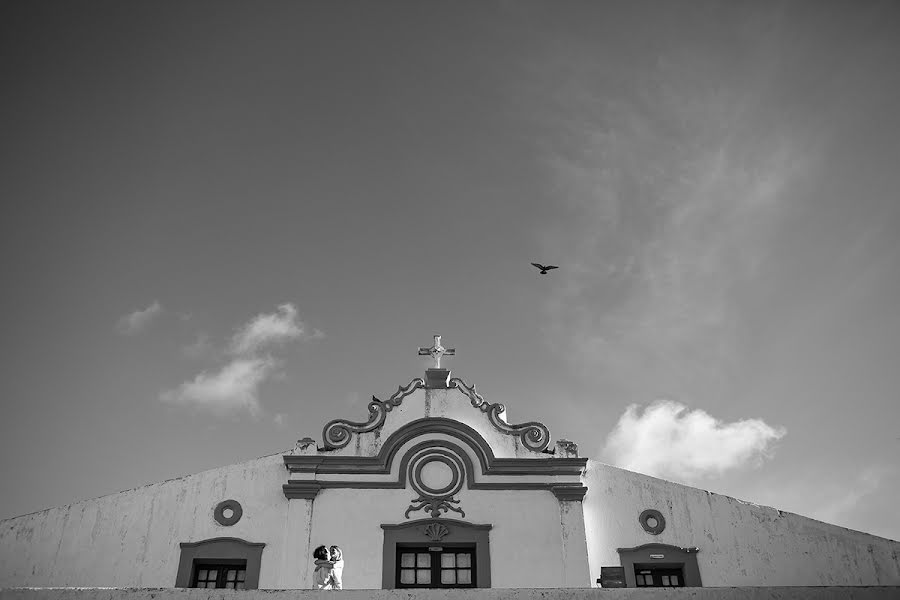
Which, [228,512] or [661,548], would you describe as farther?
[228,512]

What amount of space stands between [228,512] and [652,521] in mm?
7188

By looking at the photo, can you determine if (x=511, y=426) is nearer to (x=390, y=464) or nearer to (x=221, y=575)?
(x=390, y=464)

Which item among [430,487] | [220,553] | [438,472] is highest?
[438,472]

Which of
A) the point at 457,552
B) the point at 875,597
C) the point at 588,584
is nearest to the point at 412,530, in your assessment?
the point at 457,552

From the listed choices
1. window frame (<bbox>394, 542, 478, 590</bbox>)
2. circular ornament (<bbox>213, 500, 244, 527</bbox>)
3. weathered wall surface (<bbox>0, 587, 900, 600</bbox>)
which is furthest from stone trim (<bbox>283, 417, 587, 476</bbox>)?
weathered wall surface (<bbox>0, 587, 900, 600</bbox>)

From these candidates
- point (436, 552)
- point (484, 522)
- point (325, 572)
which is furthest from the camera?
point (484, 522)

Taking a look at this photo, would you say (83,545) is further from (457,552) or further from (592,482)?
(592,482)

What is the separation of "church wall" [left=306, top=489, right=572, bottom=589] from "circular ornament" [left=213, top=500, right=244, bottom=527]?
1.31 meters

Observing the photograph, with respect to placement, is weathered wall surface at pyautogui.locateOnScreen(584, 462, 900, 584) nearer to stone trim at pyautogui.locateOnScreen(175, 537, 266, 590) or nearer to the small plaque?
the small plaque

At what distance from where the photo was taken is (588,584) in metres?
13.1

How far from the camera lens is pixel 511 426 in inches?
578

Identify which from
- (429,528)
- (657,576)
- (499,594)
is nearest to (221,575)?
(429,528)

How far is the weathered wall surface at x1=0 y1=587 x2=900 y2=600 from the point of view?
910 centimetres

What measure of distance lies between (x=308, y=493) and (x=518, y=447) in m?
3.71
